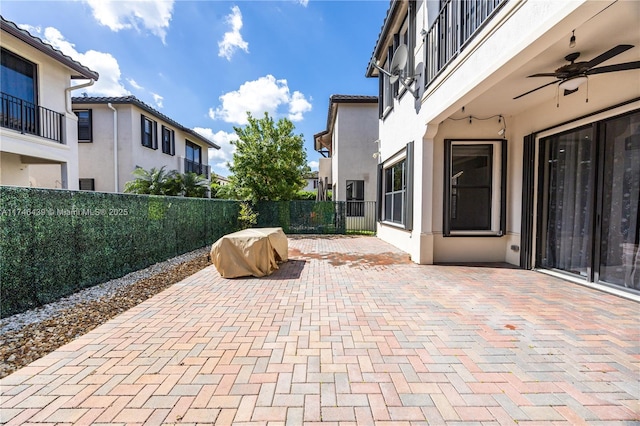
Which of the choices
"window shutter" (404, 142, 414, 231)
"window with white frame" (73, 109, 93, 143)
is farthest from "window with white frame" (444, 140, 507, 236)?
"window with white frame" (73, 109, 93, 143)

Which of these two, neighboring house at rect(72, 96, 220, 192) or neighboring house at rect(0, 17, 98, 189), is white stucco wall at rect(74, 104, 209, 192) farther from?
neighboring house at rect(0, 17, 98, 189)

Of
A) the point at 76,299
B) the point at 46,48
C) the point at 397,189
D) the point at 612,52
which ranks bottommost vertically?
the point at 76,299

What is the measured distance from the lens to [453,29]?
539 centimetres

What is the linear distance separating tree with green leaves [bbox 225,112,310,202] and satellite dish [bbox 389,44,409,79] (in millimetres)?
7677

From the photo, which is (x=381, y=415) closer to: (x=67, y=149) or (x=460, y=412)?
(x=460, y=412)

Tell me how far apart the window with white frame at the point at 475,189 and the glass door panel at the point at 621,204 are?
222cm

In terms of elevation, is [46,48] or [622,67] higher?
[46,48]

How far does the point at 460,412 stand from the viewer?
2.05m

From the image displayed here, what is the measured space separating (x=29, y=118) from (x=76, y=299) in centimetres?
833

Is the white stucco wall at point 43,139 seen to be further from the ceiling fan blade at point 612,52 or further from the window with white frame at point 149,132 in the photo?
the ceiling fan blade at point 612,52

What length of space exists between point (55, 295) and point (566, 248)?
9.27 meters

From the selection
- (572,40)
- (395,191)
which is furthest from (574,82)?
(395,191)

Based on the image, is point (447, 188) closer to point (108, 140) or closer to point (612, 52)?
point (612, 52)

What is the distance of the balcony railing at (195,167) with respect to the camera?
19797 millimetres
